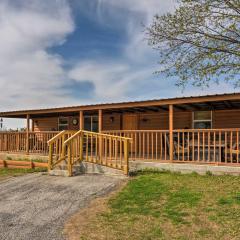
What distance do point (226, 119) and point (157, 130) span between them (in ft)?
13.7

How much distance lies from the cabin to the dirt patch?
131 inches

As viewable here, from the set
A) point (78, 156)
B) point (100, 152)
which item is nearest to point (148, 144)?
point (100, 152)

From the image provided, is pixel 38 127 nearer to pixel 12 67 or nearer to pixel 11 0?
pixel 12 67

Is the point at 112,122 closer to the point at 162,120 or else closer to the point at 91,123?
the point at 91,123

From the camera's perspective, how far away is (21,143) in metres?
15.8

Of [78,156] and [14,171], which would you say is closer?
[78,156]

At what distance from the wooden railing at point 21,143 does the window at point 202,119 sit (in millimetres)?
6649

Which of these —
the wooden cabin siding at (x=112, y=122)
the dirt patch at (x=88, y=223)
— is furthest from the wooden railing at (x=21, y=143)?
the dirt patch at (x=88, y=223)

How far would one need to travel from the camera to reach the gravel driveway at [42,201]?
564cm

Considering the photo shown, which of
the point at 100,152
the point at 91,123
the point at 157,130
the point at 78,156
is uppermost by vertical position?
the point at 91,123

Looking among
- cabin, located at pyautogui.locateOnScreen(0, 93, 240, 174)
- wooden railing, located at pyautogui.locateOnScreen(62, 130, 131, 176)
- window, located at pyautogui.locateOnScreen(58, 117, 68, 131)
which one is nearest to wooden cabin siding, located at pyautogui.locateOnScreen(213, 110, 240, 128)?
cabin, located at pyautogui.locateOnScreen(0, 93, 240, 174)

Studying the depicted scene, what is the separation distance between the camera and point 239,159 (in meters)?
10.4

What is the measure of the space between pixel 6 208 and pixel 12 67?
51.3 ft

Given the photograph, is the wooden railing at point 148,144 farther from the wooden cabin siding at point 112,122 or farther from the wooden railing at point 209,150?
the wooden cabin siding at point 112,122
